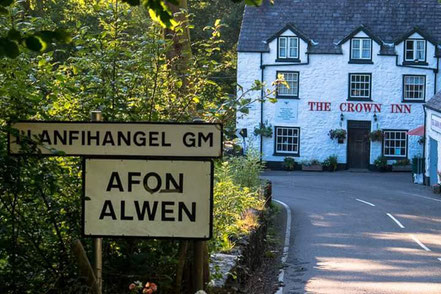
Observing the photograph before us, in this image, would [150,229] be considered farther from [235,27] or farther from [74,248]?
[235,27]

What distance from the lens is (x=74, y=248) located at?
17.8 feet

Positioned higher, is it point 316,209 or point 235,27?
point 235,27

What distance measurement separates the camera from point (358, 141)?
48.2 meters

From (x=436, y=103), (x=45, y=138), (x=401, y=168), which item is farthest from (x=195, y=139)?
(x=401, y=168)

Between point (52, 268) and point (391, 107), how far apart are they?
43.0 metres

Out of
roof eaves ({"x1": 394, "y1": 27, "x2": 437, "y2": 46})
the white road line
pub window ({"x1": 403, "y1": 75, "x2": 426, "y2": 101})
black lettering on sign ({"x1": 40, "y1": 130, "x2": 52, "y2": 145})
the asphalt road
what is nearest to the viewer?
black lettering on sign ({"x1": 40, "y1": 130, "x2": 52, "y2": 145})

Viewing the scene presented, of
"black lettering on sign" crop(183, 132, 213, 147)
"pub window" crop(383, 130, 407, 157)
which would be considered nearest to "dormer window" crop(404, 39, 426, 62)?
"pub window" crop(383, 130, 407, 157)

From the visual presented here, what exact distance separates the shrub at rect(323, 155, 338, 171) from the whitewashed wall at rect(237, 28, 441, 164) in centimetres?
38

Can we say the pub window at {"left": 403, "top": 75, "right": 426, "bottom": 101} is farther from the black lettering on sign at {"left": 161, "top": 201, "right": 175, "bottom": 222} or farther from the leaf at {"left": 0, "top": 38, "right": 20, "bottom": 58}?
the leaf at {"left": 0, "top": 38, "right": 20, "bottom": 58}

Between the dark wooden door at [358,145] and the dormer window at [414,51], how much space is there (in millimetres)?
4624

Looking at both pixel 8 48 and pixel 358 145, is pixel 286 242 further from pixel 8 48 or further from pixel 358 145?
pixel 358 145

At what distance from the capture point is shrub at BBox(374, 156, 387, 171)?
4750 cm

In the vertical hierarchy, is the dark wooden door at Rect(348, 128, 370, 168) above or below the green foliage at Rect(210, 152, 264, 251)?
above

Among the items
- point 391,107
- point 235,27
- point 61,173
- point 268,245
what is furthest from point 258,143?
point 61,173
